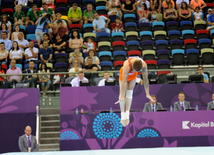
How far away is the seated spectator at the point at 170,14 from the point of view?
14172mm

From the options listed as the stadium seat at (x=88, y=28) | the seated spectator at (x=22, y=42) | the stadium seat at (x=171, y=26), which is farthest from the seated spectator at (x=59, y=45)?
the stadium seat at (x=171, y=26)

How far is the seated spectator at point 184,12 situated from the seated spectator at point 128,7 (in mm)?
2032

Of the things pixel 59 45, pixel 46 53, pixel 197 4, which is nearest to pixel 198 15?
pixel 197 4

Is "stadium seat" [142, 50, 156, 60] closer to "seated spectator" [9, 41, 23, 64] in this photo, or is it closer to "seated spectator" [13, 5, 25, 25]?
"seated spectator" [9, 41, 23, 64]

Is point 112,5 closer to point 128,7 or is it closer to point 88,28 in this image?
point 128,7

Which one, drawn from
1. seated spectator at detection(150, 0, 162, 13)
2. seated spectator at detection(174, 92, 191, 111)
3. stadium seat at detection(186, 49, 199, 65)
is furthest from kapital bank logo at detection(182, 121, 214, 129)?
seated spectator at detection(150, 0, 162, 13)

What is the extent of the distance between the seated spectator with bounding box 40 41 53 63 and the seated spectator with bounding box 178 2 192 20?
5.92 meters

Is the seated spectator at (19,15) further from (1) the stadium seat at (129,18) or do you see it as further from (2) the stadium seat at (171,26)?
(2) the stadium seat at (171,26)

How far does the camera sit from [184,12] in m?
14.4

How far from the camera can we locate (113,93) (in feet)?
33.6

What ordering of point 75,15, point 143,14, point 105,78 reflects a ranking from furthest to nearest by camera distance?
point 143,14 → point 75,15 → point 105,78

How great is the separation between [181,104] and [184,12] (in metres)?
5.88

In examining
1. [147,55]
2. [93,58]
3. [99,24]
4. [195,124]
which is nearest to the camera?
[195,124]

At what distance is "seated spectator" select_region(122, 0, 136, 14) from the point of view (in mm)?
14695
